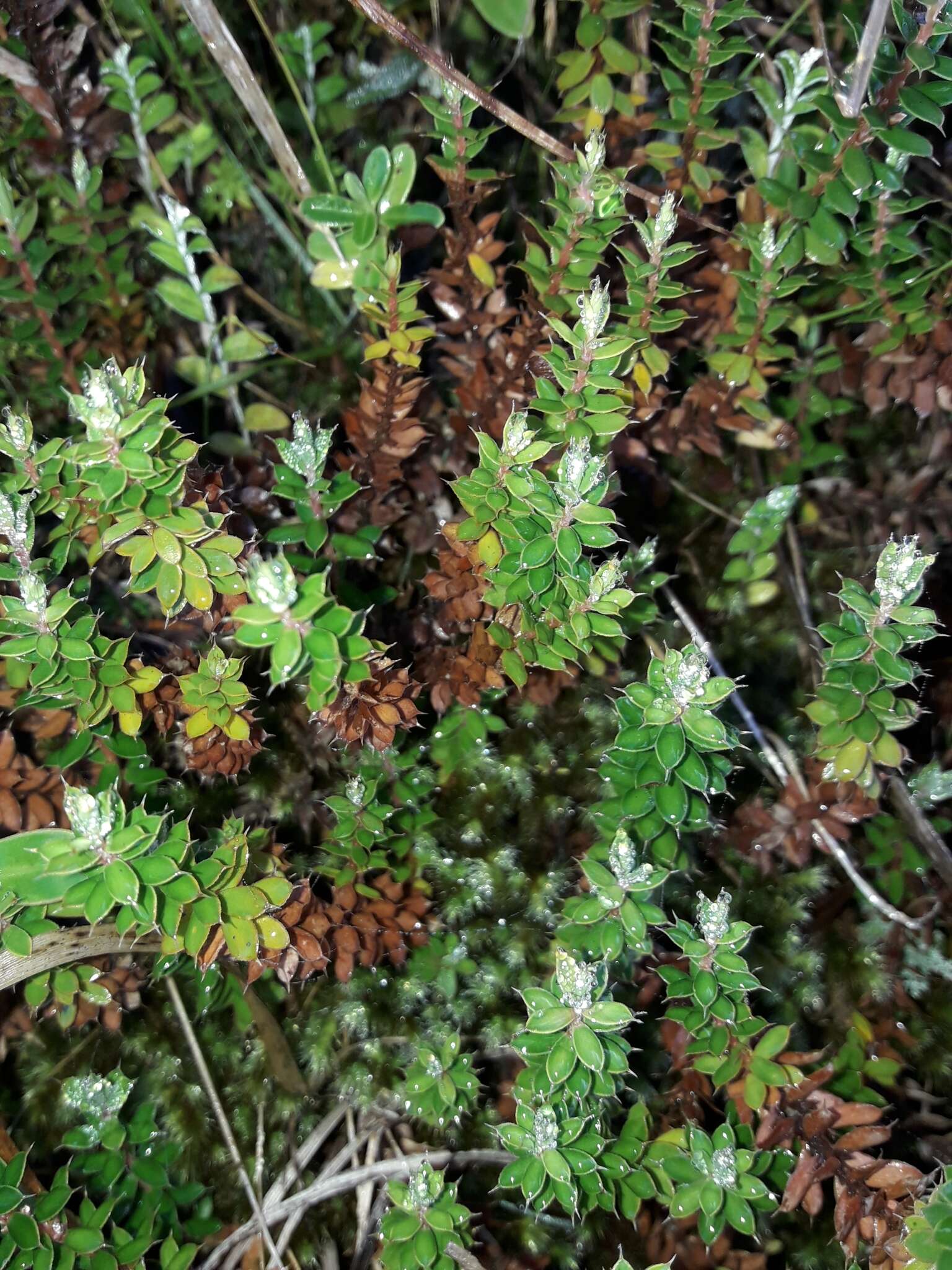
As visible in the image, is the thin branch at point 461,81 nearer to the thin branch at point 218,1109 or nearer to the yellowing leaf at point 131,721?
the yellowing leaf at point 131,721

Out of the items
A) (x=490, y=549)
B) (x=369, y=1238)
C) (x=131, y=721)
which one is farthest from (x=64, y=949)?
(x=490, y=549)

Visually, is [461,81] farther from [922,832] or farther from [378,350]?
[922,832]

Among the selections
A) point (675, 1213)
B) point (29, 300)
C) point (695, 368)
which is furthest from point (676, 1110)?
point (29, 300)

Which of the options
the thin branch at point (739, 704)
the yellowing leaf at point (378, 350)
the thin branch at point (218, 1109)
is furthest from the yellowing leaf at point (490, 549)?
the thin branch at point (218, 1109)

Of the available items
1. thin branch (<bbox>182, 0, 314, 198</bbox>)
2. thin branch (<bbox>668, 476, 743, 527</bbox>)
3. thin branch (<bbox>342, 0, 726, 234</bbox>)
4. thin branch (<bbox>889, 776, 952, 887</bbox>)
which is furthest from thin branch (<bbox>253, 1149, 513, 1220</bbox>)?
thin branch (<bbox>182, 0, 314, 198</bbox>)

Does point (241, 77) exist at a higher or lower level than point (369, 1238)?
higher

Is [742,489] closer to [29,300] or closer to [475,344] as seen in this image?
[475,344]
